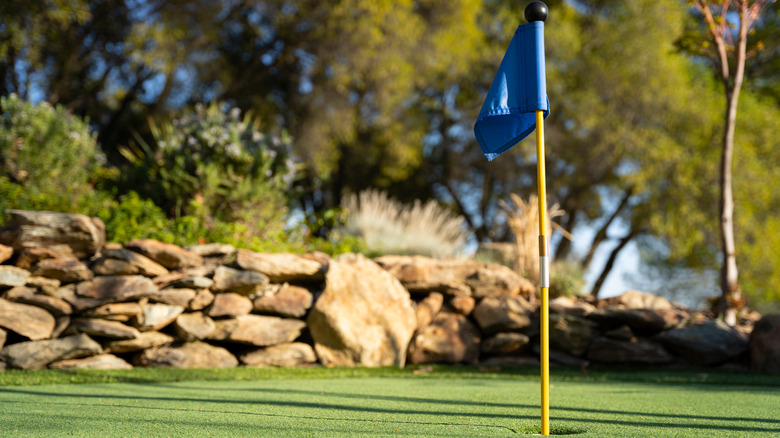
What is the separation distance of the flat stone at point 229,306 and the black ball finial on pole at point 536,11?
5069 millimetres

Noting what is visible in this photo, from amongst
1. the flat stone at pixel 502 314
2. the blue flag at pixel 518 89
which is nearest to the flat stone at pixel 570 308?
the flat stone at pixel 502 314

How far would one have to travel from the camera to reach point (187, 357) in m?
7.23

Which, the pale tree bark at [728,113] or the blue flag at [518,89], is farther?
the pale tree bark at [728,113]

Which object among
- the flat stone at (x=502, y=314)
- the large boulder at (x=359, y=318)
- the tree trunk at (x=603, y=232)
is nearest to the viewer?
the large boulder at (x=359, y=318)

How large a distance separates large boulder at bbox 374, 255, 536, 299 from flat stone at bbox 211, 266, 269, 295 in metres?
1.77

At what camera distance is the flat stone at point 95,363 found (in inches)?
267

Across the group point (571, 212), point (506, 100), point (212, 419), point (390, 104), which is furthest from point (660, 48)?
point (212, 419)

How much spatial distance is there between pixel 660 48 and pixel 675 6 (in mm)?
1745

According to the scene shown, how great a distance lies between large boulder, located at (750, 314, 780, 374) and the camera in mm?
7645

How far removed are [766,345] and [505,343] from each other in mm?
2953

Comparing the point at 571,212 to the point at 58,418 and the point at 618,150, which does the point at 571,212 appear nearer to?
the point at 618,150

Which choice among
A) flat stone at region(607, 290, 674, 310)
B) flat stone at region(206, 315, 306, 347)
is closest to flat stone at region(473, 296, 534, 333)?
flat stone at region(607, 290, 674, 310)

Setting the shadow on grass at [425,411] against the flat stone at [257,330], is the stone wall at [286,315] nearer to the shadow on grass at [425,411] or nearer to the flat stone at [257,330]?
the flat stone at [257,330]

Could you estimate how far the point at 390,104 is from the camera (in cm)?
1628
